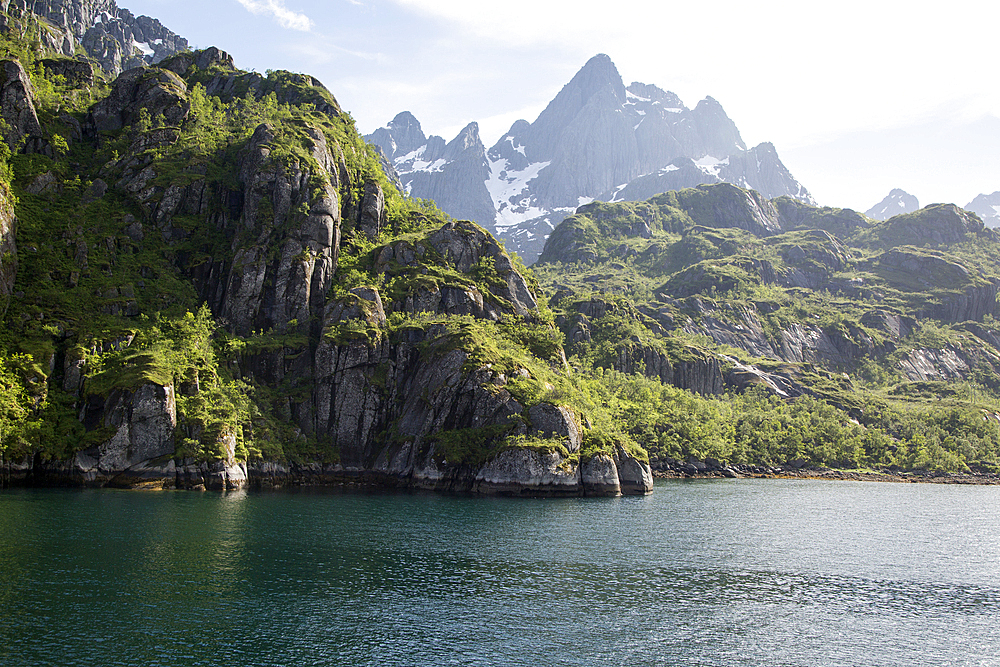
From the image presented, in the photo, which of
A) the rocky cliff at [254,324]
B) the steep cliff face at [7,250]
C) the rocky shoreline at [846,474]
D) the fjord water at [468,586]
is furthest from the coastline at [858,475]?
the steep cliff face at [7,250]

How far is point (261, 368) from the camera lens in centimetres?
12244

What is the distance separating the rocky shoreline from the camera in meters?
166

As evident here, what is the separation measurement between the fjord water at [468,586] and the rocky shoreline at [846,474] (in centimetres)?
7883

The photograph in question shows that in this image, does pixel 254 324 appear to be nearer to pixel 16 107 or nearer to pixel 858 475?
pixel 16 107

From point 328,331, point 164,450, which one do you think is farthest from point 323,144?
point 164,450

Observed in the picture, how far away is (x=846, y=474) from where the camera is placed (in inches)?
6718

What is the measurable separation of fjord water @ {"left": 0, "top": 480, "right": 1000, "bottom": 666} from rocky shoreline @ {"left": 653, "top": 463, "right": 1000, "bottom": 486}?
7883 cm

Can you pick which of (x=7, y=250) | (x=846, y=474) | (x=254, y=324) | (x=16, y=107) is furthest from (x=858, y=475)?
(x=16, y=107)

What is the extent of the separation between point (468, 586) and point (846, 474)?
496 feet

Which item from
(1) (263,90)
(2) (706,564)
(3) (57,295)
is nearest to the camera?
(2) (706,564)

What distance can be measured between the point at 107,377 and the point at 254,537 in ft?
167

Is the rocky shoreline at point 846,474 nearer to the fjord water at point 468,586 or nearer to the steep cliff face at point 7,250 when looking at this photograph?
the fjord water at point 468,586

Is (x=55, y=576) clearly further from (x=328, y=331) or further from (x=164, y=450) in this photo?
(x=328, y=331)

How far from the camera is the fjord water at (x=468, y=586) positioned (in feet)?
125
